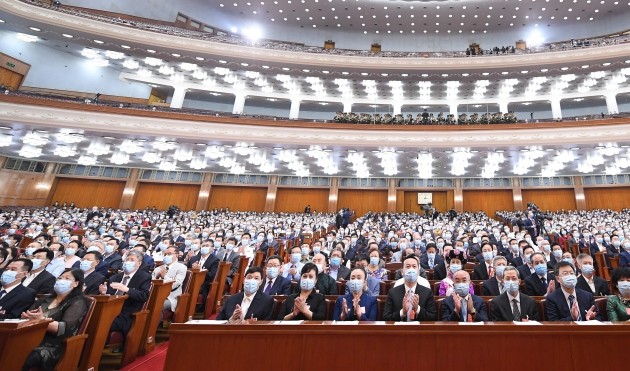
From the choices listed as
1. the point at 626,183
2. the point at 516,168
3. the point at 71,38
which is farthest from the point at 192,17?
the point at 626,183

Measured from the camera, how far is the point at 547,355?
166 cm

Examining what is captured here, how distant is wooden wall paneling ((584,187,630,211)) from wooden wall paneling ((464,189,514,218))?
3.60m

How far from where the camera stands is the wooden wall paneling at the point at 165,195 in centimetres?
1809

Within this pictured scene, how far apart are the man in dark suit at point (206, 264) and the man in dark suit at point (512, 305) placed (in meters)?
3.44

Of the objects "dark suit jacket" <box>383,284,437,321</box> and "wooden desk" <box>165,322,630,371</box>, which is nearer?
"wooden desk" <box>165,322,630,371</box>

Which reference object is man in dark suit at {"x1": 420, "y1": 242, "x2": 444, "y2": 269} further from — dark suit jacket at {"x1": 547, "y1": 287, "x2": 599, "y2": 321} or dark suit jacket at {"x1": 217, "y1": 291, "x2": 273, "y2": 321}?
dark suit jacket at {"x1": 217, "y1": 291, "x2": 273, "y2": 321}

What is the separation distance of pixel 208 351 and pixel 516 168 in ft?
57.9

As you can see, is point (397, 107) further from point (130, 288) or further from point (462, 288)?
point (130, 288)

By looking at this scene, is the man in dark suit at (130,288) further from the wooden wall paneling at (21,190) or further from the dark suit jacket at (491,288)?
the wooden wall paneling at (21,190)

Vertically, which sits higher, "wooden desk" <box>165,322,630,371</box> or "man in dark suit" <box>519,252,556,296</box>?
"man in dark suit" <box>519,252,556,296</box>

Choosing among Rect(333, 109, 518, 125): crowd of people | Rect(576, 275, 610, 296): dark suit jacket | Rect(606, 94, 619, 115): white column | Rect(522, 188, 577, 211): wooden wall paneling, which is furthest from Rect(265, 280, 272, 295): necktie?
Rect(606, 94, 619, 115): white column

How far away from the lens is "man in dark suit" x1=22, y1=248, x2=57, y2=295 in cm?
296

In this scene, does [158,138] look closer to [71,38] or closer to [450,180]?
[71,38]

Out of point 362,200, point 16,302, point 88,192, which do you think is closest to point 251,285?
point 16,302
